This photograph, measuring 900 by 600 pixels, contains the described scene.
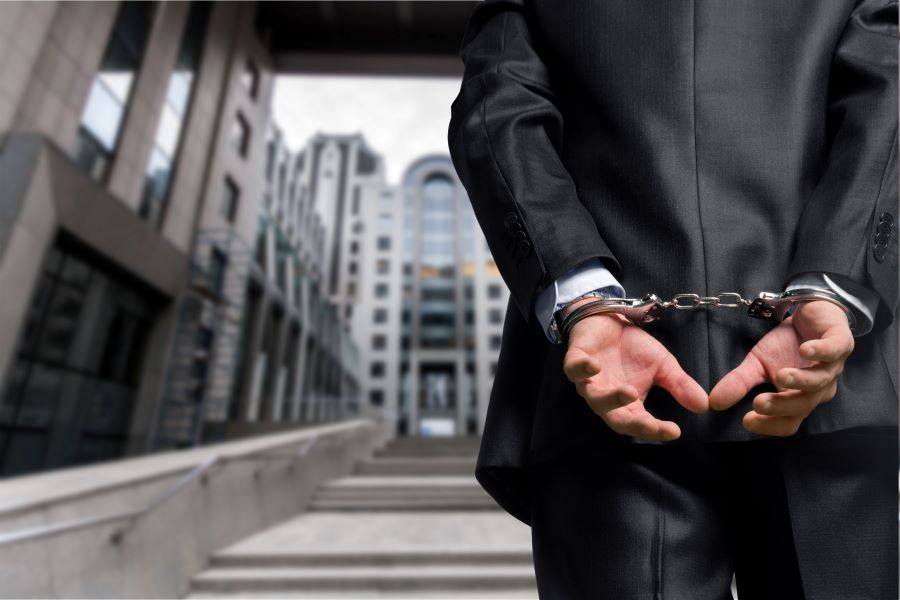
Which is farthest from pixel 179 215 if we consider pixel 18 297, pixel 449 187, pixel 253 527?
pixel 449 187

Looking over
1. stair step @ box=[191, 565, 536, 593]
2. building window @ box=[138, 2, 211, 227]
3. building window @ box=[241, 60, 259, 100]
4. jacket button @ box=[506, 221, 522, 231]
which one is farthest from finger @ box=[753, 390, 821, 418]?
building window @ box=[241, 60, 259, 100]

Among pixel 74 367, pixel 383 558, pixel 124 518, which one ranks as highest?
pixel 74 367

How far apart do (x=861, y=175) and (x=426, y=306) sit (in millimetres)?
57494

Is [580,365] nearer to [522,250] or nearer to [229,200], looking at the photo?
[522,250]

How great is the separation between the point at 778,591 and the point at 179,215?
54.0 feet

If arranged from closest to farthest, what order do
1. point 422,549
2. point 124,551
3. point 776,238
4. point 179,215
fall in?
1. point 776,238
2. point 124,551
3. point 422,549
4. point 179,215

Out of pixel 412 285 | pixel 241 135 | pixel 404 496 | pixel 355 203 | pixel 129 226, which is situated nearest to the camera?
pixel 404 496

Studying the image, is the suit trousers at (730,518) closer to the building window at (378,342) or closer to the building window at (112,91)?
the building window at (112,91)

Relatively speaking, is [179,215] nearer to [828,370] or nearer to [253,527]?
[253,527]

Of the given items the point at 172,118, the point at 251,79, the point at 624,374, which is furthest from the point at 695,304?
the point at 251,79

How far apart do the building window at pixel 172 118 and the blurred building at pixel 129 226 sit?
6 cm

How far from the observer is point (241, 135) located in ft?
66.9

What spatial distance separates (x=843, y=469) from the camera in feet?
2.63

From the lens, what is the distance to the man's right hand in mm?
748
